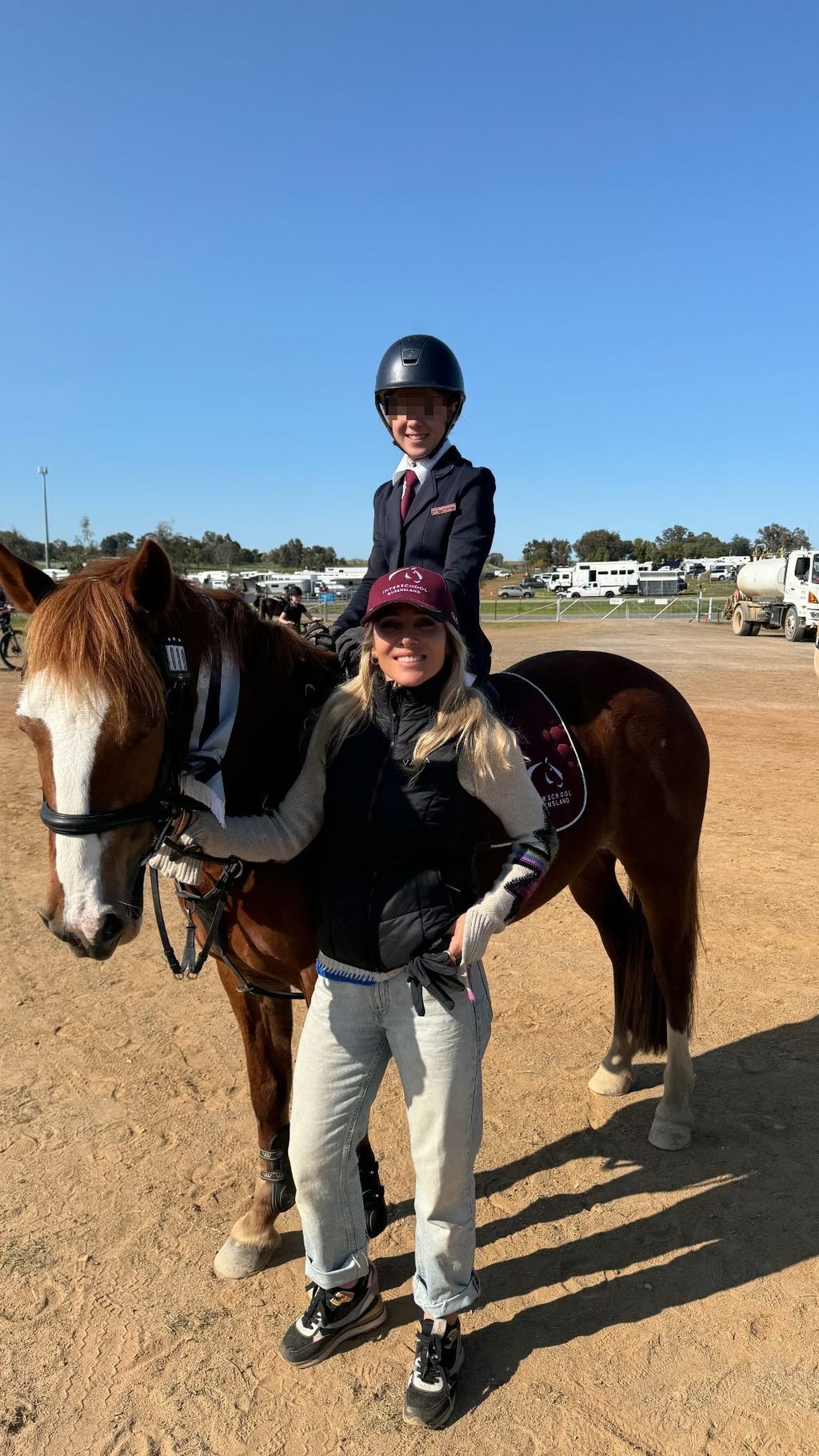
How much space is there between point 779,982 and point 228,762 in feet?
11.7

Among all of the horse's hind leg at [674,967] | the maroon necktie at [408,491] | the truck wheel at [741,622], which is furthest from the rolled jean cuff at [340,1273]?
the truck wheel at [741,622]

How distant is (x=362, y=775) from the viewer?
2076 millimetres

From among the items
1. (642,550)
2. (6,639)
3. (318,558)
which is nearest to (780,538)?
(642,550)

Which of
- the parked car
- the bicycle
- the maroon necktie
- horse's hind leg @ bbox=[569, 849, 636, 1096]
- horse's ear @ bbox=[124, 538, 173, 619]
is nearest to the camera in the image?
horse's ear @ bbox=[124, 538, 173, 619]

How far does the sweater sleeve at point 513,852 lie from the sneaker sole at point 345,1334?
123cm

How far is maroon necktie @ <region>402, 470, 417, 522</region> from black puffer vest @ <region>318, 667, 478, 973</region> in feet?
2.83

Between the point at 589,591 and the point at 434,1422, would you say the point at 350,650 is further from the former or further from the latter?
the point at 589,591

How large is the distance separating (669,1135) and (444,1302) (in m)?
1.51

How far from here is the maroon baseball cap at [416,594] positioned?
202 centimetres

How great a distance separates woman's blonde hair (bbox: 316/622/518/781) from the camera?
79.9 inches

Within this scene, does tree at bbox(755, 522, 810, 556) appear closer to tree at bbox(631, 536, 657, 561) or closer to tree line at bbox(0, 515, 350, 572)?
tree at bbox(631, 536, 657, 561)

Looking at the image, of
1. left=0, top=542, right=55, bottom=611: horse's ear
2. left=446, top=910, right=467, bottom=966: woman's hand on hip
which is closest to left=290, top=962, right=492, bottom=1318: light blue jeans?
left=446, top=910, right=467, bottom=966: woman's hand on hip

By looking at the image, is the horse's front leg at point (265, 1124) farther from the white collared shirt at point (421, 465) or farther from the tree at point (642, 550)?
the tree at point (642, 550)

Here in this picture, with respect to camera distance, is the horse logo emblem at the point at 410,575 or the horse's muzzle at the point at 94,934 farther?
the horse logo emblem at the point at 410,575
